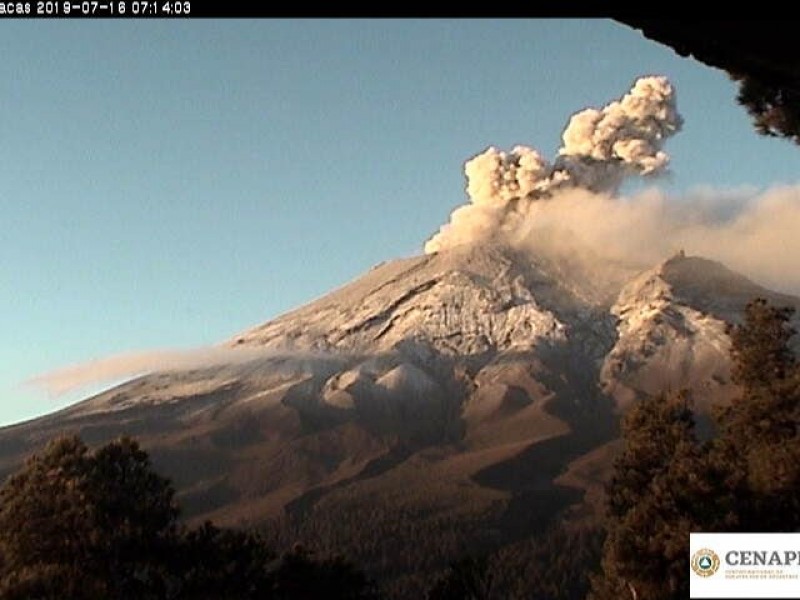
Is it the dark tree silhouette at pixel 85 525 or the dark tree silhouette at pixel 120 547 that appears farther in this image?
the dark tree silhouette at pixel 120 547

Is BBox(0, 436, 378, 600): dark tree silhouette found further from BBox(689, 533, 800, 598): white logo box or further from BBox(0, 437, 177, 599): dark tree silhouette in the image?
BBox(689, 533, 800, 598): white logo box

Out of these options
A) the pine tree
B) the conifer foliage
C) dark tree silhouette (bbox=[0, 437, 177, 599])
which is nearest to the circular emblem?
the conifer foliage

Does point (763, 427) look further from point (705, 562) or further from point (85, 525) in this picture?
point (85, 525)

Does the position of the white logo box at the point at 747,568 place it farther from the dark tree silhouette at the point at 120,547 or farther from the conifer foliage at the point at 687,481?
the dark tree silhouette at the point at 120,547

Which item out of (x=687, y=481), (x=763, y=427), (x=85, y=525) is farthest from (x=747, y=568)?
(x=763, y=427)

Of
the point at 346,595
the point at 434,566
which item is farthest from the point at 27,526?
the point at 434,566

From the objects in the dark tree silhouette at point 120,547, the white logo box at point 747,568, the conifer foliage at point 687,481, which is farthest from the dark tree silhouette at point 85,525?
the white logo box at point 747,568

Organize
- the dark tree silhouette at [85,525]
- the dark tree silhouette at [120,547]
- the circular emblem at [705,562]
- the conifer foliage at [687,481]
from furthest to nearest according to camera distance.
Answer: the conifer foliage at [687,481]
the dark tree silhouette at [120,547]
the dark tree silhouette at [85,525]
the circular emblem at [705,562]

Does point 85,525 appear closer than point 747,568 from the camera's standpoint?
No
